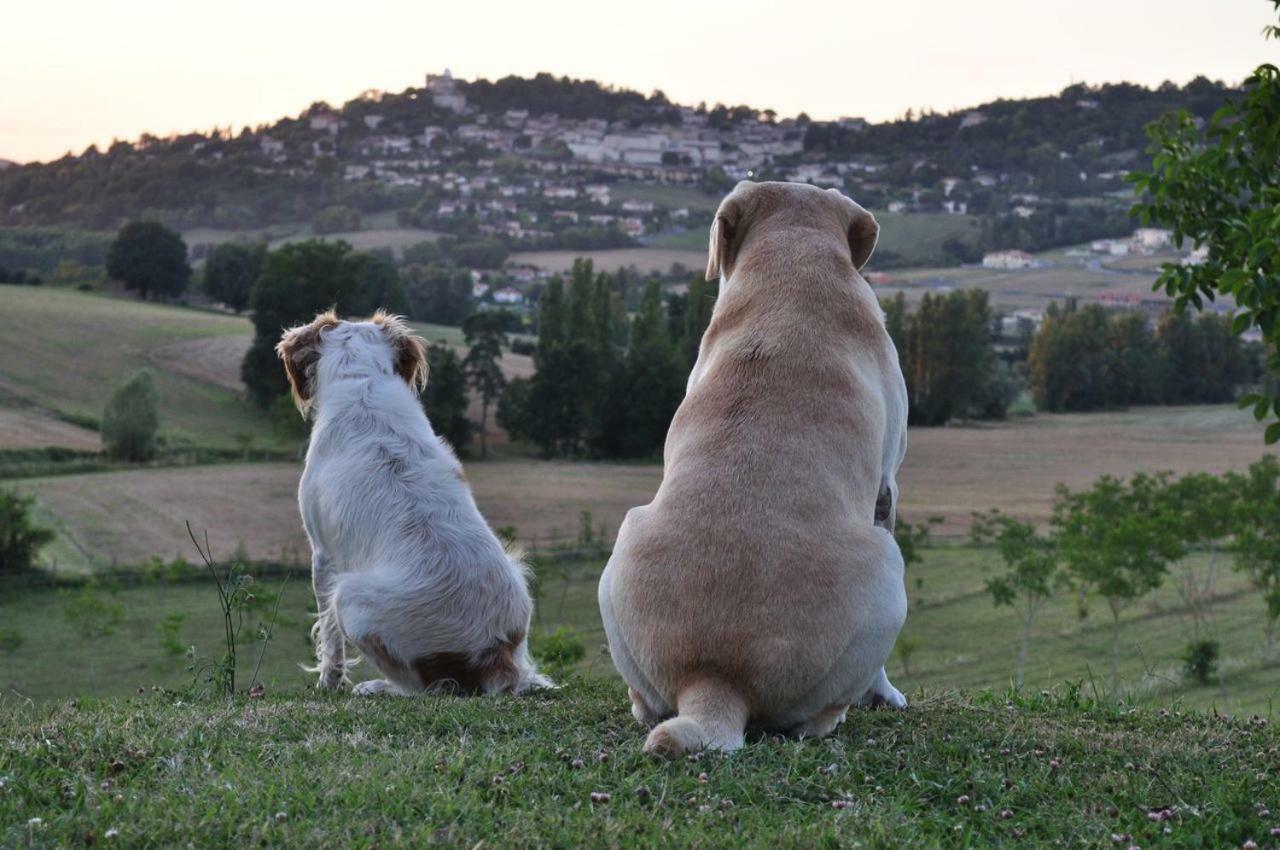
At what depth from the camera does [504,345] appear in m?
122

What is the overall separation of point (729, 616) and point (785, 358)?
145cm

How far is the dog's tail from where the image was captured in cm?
591

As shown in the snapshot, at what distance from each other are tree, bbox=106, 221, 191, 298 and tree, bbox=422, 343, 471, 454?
192 ft

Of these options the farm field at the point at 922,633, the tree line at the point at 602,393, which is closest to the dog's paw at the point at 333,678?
the farm field at the point at 922,633

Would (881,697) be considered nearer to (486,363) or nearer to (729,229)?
(729,229)

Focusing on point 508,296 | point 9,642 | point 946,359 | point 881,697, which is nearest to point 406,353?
point 881,697

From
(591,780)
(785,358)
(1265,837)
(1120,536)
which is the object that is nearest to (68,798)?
Result: (591,780)

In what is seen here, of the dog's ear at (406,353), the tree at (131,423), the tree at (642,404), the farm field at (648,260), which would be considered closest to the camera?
the dog's ear at (406,353)

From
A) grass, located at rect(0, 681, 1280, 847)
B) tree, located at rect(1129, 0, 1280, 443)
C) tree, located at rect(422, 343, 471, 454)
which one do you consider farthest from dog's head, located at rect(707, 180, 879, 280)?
tree, located at rect(422, 343, 471, 454)

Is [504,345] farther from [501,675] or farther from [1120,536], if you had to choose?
[501,675]

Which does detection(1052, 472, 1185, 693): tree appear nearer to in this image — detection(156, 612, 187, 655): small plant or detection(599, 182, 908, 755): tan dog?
detection(156, 612, 187, 655): small plant

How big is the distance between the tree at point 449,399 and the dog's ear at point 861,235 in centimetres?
9430

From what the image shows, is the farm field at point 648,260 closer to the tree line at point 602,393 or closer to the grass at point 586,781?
the tree line at point 602,393

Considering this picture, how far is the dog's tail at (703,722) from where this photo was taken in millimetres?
5910
